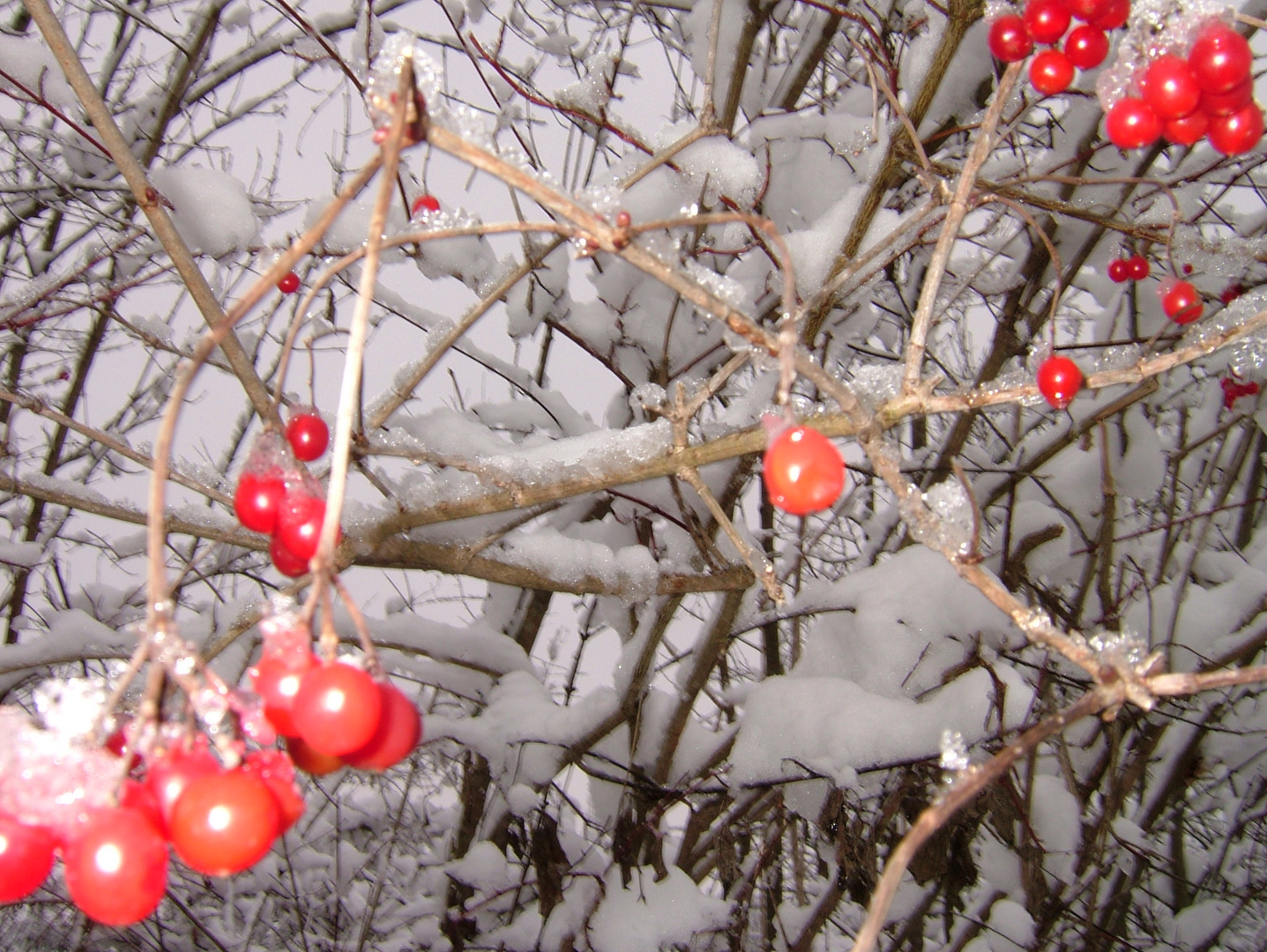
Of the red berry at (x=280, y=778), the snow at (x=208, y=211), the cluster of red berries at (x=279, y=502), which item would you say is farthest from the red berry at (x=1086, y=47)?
the snow at (x=208, y=211)

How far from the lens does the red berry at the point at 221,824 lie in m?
0.44

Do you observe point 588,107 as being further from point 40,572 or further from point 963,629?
point 40,572

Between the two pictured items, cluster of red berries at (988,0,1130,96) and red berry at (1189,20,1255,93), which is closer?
red berry at (1189,20,1255,93)

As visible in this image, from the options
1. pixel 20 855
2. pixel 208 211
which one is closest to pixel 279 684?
pixel 20 855

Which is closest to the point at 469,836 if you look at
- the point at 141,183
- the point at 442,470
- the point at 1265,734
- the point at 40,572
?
the point at 442,470

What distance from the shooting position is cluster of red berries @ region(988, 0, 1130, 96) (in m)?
0.88

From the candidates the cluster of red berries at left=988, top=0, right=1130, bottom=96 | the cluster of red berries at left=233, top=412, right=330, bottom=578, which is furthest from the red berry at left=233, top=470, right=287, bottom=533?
the cluster of red berries at left=988, top=0, right=1130, bottom=96

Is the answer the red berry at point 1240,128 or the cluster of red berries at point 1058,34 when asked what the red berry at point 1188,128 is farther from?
the cluster of red berries at point 1058,34

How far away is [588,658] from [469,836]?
603 centimetres

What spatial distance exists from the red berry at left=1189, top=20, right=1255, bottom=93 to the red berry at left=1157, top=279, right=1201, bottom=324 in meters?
0.64

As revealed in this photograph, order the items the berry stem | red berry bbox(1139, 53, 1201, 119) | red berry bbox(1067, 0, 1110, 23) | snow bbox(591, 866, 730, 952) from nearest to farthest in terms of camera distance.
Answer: the berry stem → red berry bbox(1139, 53, 1201, 119) → red berry bbox(1067, 0, 1110, 23) → snow bbox(591, 866, 730, 952)

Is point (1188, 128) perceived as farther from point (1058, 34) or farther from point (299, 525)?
point (299, 525)

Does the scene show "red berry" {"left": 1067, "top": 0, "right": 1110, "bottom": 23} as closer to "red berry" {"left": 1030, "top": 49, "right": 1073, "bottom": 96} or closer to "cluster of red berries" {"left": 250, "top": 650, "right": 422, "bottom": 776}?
"red berry" {"left": 1030, "top": 49, "right": 1073, "bottom": 96}

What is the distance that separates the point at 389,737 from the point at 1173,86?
2.86ft
